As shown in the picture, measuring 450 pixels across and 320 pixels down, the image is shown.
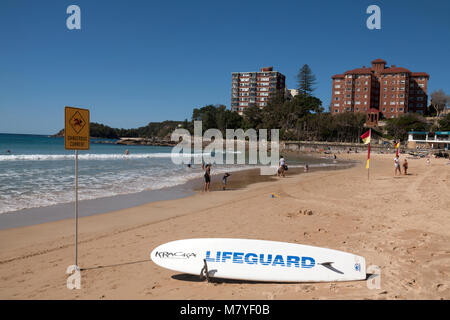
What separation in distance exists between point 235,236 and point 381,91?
306ft

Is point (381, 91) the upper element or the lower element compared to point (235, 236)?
upper

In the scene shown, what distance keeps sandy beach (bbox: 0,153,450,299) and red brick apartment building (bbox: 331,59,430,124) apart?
80.0 metres

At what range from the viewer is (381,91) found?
83812 mm

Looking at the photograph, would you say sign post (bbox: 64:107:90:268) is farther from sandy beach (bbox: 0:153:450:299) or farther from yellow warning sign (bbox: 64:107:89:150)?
sandy beach (bbox: 0:153:450:299)

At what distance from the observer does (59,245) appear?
6.48 metres

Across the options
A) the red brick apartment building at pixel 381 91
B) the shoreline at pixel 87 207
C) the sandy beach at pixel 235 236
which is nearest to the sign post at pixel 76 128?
the sandy beach at pixel 235 236

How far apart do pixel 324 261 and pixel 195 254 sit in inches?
85.9

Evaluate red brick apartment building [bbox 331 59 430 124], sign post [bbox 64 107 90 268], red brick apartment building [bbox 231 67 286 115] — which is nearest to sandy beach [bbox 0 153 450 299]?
sign post [bbox 64 107 90 268]

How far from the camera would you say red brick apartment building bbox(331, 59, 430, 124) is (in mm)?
80625

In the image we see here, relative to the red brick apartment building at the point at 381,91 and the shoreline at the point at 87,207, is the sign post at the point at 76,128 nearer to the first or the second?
the shoreline at the point at 87,207

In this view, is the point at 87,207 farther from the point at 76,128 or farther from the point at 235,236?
the point at 76,128

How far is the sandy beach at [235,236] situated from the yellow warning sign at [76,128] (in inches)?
90.9

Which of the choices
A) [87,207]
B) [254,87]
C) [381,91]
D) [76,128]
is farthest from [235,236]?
[254,87]

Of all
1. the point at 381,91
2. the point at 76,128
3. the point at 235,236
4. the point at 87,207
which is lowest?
the point at 87,207
